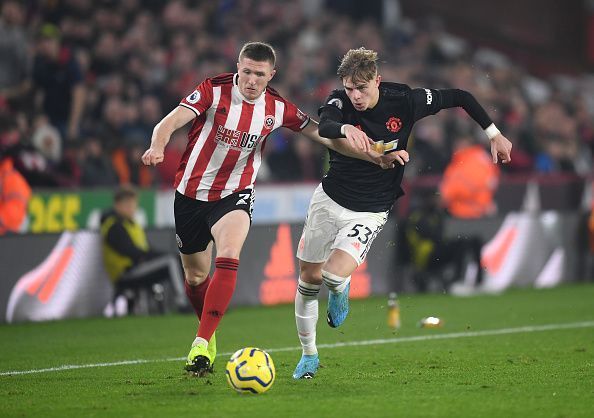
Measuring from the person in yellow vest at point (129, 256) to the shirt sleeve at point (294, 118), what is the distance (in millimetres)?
4941

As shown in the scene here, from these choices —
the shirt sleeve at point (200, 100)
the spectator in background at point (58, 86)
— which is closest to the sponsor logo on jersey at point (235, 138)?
the shirt sleeve at point (200, 100)

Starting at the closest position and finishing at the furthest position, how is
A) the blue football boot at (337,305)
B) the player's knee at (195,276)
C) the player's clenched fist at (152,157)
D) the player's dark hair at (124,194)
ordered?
the player's clenched fist at (152,157) < the blue football boot at (337,305) < the player's knee at (195,276) < the player's dark hair at (124,194)

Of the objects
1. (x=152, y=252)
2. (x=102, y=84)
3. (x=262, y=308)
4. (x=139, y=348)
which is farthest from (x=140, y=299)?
(x=102, y=84)

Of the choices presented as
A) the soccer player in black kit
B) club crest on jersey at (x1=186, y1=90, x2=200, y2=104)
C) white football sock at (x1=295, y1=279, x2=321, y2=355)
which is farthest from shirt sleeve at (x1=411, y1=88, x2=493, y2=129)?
club crest on jersey at (x1=186, y1=90, x2=200, y2=104)

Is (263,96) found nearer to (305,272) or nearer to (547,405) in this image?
(305,272)

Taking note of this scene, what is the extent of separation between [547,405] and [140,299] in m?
7.27

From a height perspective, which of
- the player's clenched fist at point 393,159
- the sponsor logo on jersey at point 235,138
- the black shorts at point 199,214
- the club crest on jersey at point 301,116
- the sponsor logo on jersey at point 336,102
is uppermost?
the sponsor logo on jersey at point 336,102

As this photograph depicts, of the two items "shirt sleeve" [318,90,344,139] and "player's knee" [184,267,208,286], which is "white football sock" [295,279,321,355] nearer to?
"player's knee" [184,267,208,286]

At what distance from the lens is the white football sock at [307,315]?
27.0ft

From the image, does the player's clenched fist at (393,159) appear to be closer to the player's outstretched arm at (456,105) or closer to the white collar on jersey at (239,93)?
the player's outstretched arm at (456,105)

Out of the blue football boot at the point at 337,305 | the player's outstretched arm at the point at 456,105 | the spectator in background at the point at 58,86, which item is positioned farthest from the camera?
the spectator in background at the point at 58,86

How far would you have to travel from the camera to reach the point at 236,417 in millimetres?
6469

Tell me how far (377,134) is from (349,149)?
279mm

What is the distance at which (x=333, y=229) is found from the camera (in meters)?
8.45
